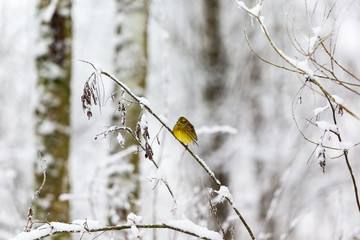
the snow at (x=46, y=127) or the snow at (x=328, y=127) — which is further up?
the snow at (x=46, y=127)

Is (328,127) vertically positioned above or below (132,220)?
above

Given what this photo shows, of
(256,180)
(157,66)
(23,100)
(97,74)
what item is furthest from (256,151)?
(97,74)

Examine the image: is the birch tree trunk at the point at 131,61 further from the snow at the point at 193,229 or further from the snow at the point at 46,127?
the snow at the point at 193,229

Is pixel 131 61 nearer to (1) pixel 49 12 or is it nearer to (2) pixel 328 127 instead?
(1) pixel 49 12

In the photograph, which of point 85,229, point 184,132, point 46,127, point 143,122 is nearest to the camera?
point 85,229

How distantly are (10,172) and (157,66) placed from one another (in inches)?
214

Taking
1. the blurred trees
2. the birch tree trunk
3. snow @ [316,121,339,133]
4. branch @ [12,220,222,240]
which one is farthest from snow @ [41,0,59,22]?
snow @ [316,121,339,133]

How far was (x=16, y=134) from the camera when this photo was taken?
8656 millimetres

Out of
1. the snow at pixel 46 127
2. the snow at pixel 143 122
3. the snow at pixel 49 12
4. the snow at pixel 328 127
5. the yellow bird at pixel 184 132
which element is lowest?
the snow at pixel 328 127

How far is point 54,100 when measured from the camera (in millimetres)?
3338

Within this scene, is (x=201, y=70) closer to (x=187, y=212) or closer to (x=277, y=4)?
(x=277, y=4)

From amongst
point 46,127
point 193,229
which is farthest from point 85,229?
point 46,127

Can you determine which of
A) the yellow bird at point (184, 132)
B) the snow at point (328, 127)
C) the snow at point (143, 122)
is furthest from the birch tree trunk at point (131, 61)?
the snow at point (328, 127)

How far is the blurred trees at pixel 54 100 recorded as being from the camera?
324 centimetres
